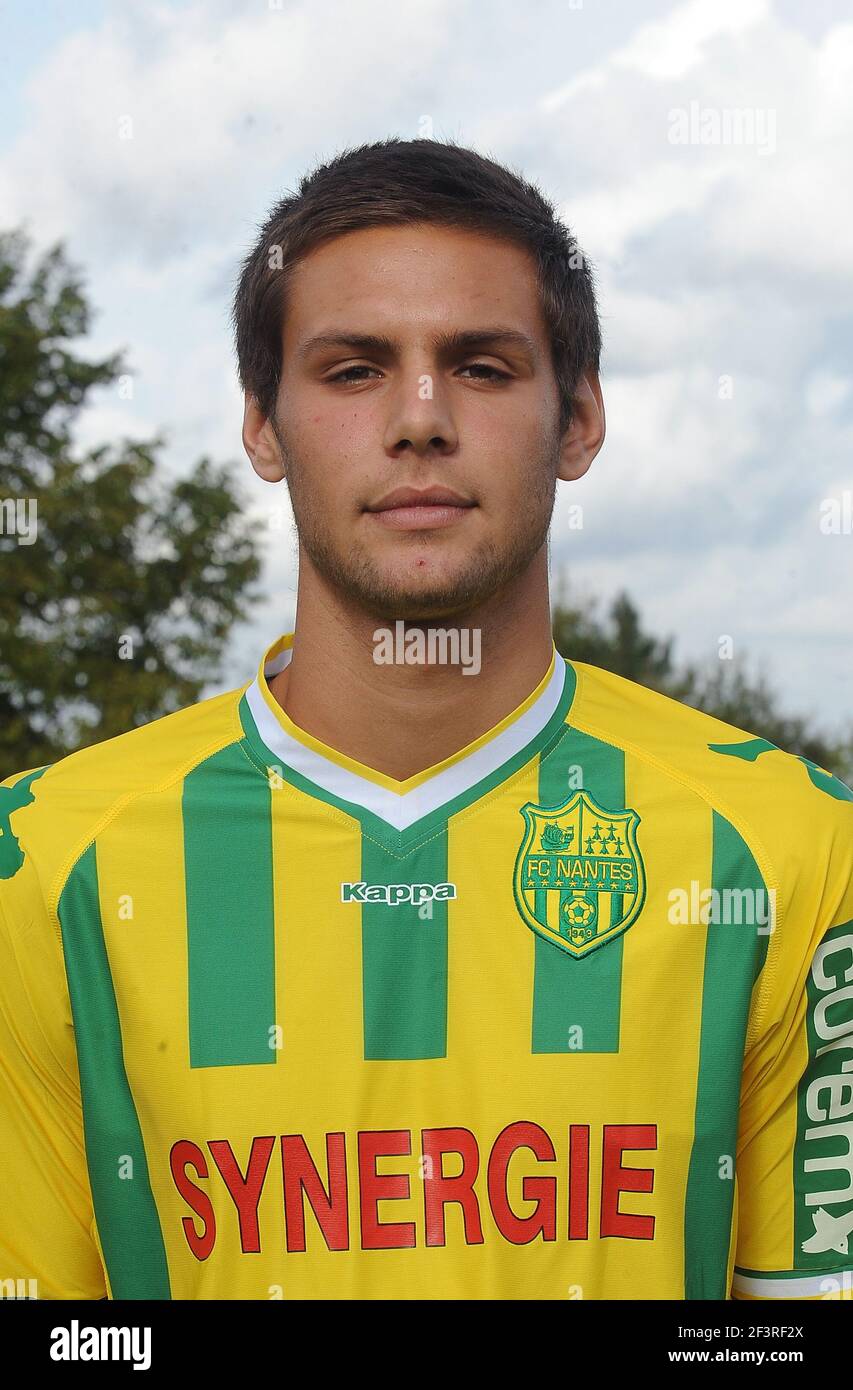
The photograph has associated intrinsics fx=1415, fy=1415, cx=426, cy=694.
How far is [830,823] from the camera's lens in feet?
8.63

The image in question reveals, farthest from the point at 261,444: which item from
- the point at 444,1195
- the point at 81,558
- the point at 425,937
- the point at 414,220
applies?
the point at 81,558

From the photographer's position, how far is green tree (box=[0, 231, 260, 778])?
795 inches

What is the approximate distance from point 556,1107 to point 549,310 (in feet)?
5.05

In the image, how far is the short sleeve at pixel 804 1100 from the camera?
8.41 feet

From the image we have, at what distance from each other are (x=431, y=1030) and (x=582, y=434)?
1.28 m

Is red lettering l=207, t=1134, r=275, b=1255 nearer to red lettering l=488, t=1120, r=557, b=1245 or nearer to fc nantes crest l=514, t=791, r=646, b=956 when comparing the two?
red lettering l=488, t=1120, r=557, b=1245

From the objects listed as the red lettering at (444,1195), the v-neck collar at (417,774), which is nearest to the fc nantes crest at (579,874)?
the v-neck collar at (417,774)

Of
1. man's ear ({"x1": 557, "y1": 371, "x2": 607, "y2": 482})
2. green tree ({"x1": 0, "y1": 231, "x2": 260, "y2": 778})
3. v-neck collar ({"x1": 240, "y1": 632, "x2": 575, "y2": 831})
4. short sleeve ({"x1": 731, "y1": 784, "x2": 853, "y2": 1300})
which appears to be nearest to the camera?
short sleeve ({"x1": 731, "y1": 784, "x2": 853, "y2": 1300})

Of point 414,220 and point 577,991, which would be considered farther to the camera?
point 414,220

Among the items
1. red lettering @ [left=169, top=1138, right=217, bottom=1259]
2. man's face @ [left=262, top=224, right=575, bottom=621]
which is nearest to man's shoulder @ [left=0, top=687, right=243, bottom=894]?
man's face @ [left=262, top=224, right=575, bottom=621]

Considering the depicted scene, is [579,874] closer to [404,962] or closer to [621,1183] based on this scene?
[404,962]

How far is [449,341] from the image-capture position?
2576 mm
